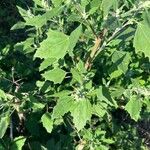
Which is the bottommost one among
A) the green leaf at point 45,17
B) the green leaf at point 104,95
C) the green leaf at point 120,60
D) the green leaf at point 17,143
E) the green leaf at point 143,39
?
the green leaf at point 17,143

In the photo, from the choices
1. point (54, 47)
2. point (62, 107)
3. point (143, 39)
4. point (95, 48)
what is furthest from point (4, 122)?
point (143, 39)

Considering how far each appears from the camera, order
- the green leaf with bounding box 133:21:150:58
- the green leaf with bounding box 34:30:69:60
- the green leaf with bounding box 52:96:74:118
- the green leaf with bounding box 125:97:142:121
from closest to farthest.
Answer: the green leaf with bounding box 133:21:150:58, the green leaf with bounding box 34:30:69:60, the green leaf with bounding box 52:96:74:118, the green leaf with bounding box 125:97:142:121

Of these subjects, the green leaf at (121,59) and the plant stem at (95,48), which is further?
the green leaf at (121,59)

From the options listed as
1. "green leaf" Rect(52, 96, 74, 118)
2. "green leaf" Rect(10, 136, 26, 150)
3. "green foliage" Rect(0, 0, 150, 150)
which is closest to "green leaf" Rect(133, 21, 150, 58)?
"green foliage" Rect(0, 0, 150, 150)

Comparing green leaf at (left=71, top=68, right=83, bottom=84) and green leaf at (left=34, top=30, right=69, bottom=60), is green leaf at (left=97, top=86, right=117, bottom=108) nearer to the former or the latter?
green leaf at (left=71, top=68, right=83, bottom=84)

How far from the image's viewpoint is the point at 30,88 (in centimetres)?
366

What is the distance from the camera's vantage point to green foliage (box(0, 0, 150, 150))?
8.66 ft

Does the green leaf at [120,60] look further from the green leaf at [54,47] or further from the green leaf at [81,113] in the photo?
the green leaf at [54,47]

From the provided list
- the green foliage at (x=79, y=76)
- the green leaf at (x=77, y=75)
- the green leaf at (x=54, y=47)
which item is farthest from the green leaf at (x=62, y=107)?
the green leaf at (x=54, y=47)

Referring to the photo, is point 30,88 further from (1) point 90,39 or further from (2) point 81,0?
(2) point 81,0

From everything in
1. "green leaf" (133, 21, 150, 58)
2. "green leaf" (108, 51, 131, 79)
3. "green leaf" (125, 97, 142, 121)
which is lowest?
"green leaf" (125, 97, 142, 121)

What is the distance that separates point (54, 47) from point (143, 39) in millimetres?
599

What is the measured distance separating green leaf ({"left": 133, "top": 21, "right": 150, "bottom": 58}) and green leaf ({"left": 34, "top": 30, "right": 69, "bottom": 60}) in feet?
1.61

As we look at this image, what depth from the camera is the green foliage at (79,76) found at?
2.64m
